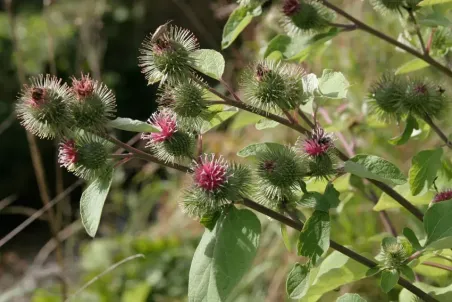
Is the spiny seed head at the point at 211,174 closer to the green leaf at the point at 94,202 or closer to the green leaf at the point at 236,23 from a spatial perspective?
the green leaf at the point at 94,202

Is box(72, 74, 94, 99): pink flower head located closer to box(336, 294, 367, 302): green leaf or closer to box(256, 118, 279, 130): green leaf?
box(256, 118, 279, 130): green leaf

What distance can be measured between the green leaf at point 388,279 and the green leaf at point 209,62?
1.69 ft

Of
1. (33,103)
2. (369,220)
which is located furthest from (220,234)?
(369,220)

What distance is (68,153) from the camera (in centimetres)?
133

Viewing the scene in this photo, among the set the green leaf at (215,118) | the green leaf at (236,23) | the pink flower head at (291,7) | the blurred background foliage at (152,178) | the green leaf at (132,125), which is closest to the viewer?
the green leaf at (132,125)

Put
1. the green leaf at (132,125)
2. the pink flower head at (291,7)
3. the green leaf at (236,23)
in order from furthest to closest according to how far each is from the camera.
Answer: the green leaf at (236,23) → the pink flower head at (291,7) → the green leaf at (132,125)

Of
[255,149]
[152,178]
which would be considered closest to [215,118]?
[255,149]

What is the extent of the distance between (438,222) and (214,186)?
0.45 metres

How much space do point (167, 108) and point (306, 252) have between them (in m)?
0.39

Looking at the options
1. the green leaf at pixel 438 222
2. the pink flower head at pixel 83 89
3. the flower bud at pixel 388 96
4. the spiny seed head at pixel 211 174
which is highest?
the pink flower head at pixel 83 89

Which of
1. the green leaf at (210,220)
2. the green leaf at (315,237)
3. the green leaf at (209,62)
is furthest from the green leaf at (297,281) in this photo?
the green leaf at (209,62)

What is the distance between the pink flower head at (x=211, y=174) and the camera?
4.12 feet

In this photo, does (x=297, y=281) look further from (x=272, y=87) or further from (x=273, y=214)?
(x=272, y=87)

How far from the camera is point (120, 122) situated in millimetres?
1291
